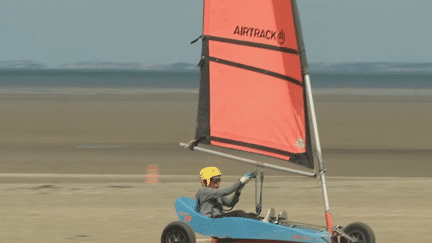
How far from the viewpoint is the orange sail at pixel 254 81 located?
7.87 m

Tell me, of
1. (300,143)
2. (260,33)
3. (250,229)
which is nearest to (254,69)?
(260,33)

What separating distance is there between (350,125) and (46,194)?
61.8ft

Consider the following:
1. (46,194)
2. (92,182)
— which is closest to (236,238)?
(46,194)

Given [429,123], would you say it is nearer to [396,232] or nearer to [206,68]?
[396,232]

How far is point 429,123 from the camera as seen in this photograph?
102 ft

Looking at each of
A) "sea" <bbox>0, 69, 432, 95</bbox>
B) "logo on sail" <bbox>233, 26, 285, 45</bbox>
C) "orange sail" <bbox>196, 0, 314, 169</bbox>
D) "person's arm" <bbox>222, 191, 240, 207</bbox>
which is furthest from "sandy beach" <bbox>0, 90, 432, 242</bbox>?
"sea" <bbox>0, 69, 432, 95</bbox>

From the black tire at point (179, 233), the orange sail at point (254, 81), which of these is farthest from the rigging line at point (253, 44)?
the black tire at point (179, 233)

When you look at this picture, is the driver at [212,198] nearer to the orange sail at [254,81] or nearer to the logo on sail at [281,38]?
the orange sail at [254,81]

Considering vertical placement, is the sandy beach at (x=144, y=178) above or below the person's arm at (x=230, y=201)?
below

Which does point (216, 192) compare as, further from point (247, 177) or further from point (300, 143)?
point (300, 143)

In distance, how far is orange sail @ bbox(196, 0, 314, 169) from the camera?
25.8 ft

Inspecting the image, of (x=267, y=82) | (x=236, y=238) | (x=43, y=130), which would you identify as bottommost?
(x=43, y=130)

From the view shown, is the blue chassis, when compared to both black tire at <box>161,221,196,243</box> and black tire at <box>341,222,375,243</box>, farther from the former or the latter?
black tire at <box>341,222,375,243</box>

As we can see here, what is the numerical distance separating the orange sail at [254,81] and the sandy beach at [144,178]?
1.82 meters
